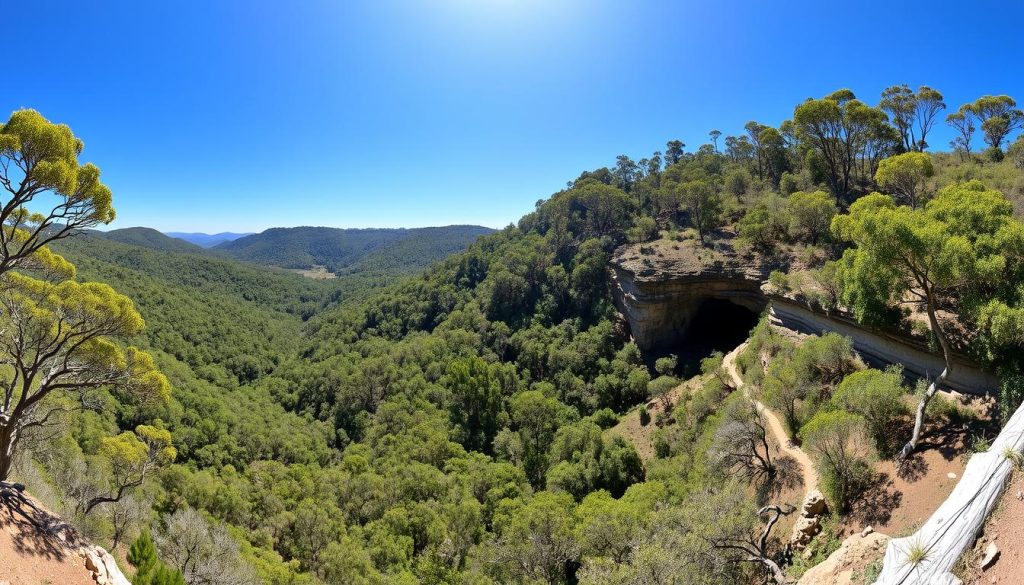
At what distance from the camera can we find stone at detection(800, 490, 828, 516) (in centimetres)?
1433

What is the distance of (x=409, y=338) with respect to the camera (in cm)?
6253

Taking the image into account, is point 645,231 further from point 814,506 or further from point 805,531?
point 805,531

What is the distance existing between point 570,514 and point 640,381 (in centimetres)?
1855

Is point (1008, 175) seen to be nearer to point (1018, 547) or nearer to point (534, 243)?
point (1018, 547)

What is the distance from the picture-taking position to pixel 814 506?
14406mm

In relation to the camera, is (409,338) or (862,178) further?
(409,338)

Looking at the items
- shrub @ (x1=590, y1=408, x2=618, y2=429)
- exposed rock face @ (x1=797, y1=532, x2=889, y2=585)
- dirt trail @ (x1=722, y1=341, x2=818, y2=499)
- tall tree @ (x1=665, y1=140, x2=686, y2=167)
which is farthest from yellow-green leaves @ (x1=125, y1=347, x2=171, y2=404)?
tall tree @ (x1=665, y1=140, x2=686, y2=167)

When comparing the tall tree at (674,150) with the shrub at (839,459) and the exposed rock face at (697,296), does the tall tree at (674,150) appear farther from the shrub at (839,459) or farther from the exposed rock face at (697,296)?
the shrub at (839,459)

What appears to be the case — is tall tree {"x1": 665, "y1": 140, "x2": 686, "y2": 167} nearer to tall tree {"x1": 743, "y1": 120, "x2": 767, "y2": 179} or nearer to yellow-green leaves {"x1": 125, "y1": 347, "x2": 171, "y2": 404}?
tall tree {"x1": 743, "y1": 120, "x2": 767, "y2": 179}

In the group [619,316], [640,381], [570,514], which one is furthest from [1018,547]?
[619,316]

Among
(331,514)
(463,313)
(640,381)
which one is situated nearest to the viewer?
(331,514)

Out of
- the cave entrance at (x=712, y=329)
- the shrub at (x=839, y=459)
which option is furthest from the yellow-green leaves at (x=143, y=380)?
the cave entrance at (x=712, y=329)

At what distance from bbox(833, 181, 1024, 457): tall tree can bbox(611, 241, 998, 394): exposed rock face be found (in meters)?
4.44

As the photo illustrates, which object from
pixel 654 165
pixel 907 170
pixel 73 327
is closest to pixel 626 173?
pixel 654 165
